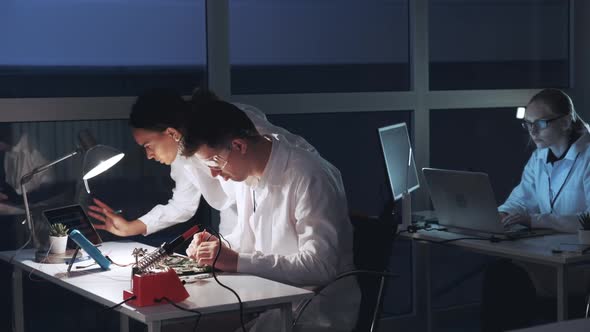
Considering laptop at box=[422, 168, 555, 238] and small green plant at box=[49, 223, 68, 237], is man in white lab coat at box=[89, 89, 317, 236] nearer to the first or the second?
small green plant at box=[49, 223, 68, 237]

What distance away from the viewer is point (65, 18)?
444 centimetres

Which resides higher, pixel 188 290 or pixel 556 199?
pixel 556 199

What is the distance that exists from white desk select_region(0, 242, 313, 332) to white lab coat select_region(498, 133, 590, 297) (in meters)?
1.58

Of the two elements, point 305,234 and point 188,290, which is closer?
point 188,290

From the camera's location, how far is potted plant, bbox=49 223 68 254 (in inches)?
149

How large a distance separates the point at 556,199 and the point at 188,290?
2.27 meters

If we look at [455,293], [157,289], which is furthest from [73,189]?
[455,293]

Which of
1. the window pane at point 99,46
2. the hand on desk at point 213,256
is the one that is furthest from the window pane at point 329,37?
the hand on desk at point 213,256

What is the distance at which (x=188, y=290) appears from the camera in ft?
10.2

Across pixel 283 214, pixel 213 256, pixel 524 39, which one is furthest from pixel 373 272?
pixel 524 39

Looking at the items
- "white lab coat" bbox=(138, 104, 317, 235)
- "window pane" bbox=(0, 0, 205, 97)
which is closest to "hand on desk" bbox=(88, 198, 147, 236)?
"white lab coat" bbox=(138, 104, 317, 235)

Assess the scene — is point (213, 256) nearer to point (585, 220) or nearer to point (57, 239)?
point (57, 239)

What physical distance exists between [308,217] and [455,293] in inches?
126

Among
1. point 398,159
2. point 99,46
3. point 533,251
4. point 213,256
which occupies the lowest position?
point 533,251
